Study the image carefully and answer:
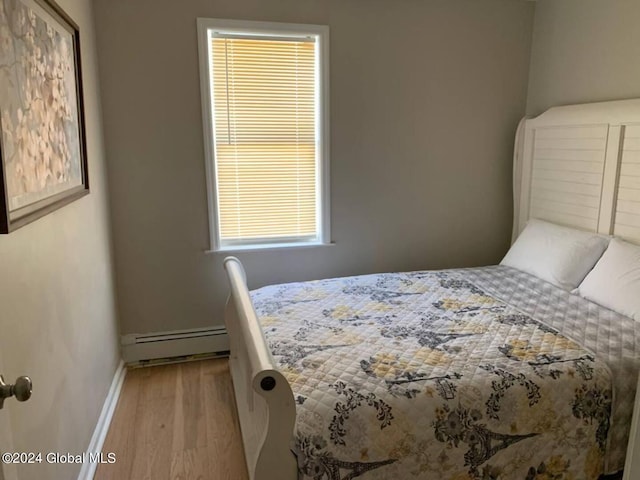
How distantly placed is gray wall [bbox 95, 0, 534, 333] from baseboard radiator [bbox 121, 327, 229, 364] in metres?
0.06

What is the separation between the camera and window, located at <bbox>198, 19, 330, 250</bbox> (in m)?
3.02

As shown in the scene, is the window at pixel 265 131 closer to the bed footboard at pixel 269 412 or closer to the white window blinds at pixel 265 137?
the white window blinds at pixel 265 137

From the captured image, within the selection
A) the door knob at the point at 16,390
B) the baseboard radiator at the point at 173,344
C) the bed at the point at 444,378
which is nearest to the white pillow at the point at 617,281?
the bed at the point at 444,378

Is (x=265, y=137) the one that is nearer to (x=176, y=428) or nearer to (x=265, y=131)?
(x=265, y=131)

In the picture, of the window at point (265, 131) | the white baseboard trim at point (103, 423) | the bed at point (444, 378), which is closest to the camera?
the bed at point (444, 378)

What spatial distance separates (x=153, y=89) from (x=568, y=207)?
2.70 metres

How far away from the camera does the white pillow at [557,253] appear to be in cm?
274

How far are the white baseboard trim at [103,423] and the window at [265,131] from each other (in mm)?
997

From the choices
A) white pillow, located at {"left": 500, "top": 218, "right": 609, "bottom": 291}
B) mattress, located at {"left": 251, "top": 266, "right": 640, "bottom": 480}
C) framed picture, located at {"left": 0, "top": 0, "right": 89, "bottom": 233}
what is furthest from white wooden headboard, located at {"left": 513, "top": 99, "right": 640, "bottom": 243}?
framed picture, located at {"left": 0, "top": 0, "right": 89, "bottom": 233}

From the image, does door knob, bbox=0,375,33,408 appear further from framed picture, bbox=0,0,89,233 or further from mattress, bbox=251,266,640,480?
mattress, bbox=251,266,640,480

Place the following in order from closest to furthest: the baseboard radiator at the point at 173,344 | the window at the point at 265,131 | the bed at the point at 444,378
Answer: the bed at the point at 444,378
the window at the point at 265,131
the baseboard radiator at the point at 173,344

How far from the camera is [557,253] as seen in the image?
9.37 ft

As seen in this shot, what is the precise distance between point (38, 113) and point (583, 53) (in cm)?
304

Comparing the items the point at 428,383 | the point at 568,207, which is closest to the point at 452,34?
the point at 568,207
